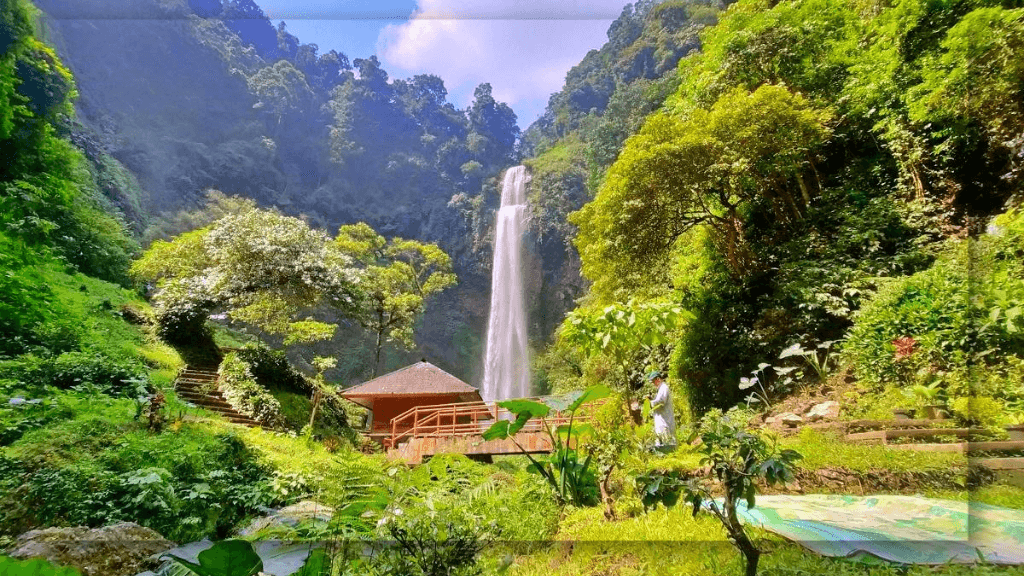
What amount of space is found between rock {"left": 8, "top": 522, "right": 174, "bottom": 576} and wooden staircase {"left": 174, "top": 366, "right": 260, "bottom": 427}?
3.33 metres

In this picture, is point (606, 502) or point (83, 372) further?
point (83, 372)

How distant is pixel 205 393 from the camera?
492 cm

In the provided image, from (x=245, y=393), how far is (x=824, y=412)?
18.0ft

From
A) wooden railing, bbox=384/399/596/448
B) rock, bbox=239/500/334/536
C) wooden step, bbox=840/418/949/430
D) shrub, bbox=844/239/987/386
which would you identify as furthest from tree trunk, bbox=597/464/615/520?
wooden railing, bbox=384/399/596/448

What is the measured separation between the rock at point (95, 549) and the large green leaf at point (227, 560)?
0.56 metres

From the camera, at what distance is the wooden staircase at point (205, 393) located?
4.59 m

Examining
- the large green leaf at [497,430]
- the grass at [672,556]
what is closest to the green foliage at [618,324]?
the large green leaf at [497,430]

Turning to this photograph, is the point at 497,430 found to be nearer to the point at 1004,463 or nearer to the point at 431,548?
the point at 431,548

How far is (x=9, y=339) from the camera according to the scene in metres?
2.44

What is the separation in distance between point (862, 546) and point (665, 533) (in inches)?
22.9

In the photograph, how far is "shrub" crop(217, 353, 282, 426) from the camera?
482 centimetres

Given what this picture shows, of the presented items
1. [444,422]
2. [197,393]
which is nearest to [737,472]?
[444,422]

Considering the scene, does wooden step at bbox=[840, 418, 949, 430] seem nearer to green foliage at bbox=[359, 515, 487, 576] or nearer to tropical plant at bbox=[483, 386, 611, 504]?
tropical plant at bbox=[483, 386, 611, 504]

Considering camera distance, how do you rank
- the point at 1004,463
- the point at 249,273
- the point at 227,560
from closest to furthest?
the point at 227,560 → the point at 1004,463 → the point at 249,273
